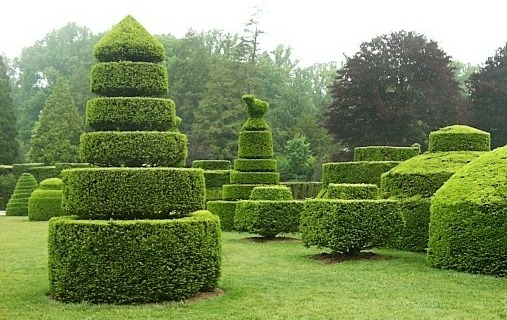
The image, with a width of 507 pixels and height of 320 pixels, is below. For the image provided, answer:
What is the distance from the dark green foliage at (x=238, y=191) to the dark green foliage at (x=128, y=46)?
470 inches

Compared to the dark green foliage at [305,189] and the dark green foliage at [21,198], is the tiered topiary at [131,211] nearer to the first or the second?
the dark green foliage at [305,189]

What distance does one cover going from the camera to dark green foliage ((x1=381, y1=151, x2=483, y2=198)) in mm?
15523

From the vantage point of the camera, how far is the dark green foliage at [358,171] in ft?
70.8

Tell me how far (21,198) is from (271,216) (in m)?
20.8

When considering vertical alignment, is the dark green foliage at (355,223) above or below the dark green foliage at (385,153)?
below

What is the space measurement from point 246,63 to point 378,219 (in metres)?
37.1

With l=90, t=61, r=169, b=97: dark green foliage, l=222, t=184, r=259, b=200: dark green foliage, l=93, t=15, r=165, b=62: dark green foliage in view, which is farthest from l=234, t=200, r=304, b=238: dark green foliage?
l=90, t=61, r=169, b=97: dark green foliage

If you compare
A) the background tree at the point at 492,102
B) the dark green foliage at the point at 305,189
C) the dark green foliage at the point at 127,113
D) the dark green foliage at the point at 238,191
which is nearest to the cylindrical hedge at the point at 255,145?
the dark green foliage at the point at 238,191

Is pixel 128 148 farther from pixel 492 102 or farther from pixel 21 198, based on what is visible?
pixel 492 102

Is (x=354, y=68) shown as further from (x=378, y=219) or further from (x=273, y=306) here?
(x=273, y=306)

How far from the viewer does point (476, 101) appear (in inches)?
Result: 1533

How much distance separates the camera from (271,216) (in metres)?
18.9

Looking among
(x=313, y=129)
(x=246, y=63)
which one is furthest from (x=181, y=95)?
(x=313, y=129)

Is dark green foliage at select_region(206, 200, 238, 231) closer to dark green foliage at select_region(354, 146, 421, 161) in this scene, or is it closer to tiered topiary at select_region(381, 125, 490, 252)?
dark green foliage at select_region(354, 146, 421, 161)
